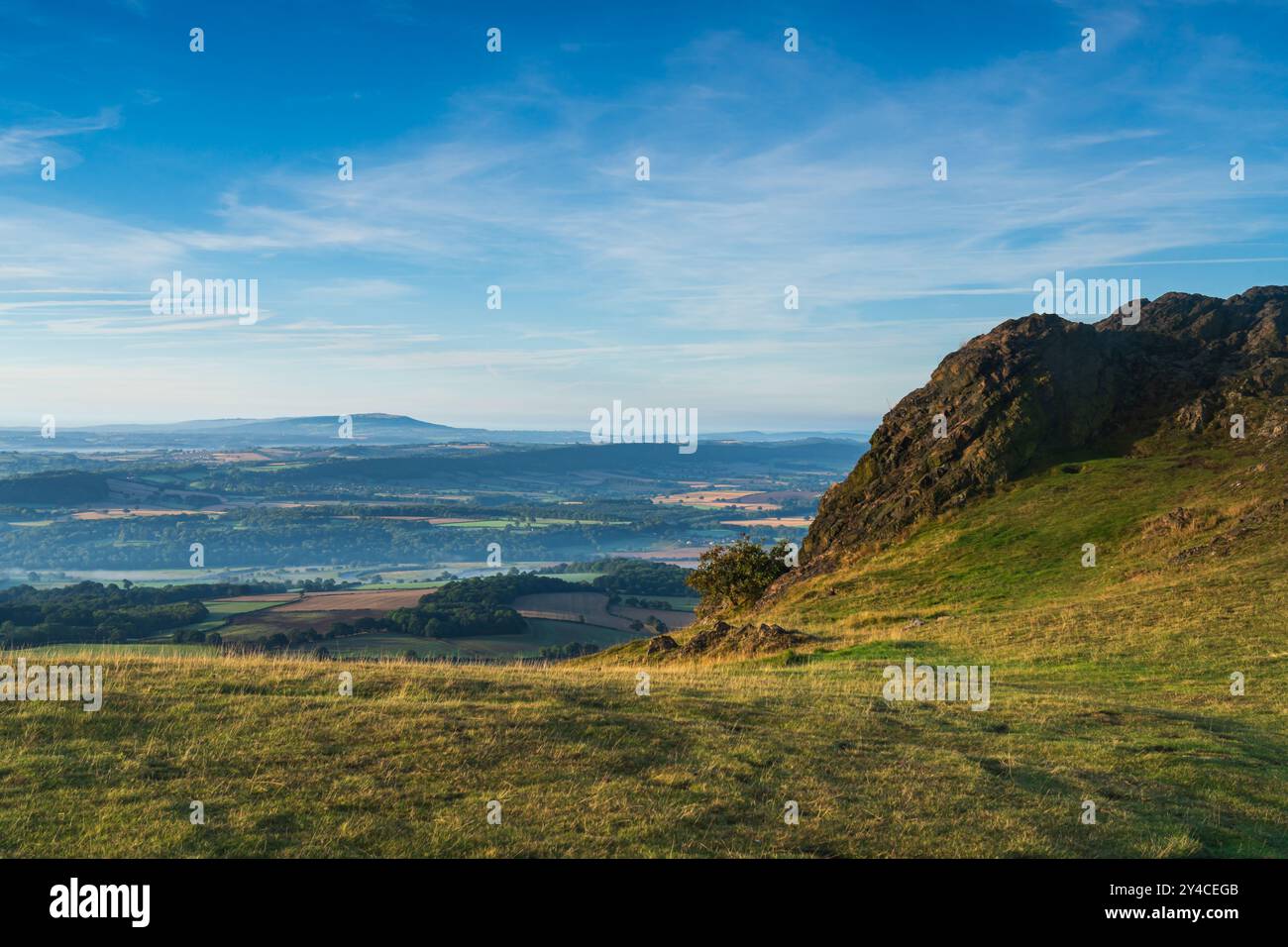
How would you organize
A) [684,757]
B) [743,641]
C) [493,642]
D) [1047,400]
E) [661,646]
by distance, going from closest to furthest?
[684,757] → [743,641] → [661,646] → [1047,400] → [493,642]

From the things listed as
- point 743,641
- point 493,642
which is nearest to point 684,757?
point 743,641

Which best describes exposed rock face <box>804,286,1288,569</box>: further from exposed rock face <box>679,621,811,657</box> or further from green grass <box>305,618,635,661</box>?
green grass <box>305,618,635,661</box>

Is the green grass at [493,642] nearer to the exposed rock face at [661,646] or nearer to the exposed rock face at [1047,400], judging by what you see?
the exposed rock face at [661,646]

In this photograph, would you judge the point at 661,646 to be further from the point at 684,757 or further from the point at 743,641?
the point at 684,757

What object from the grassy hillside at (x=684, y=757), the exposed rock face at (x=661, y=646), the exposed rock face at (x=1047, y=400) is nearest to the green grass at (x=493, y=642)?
the exposed rock face at (x=661, y=646)

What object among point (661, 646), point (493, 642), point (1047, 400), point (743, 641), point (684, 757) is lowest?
point (493, 642)
